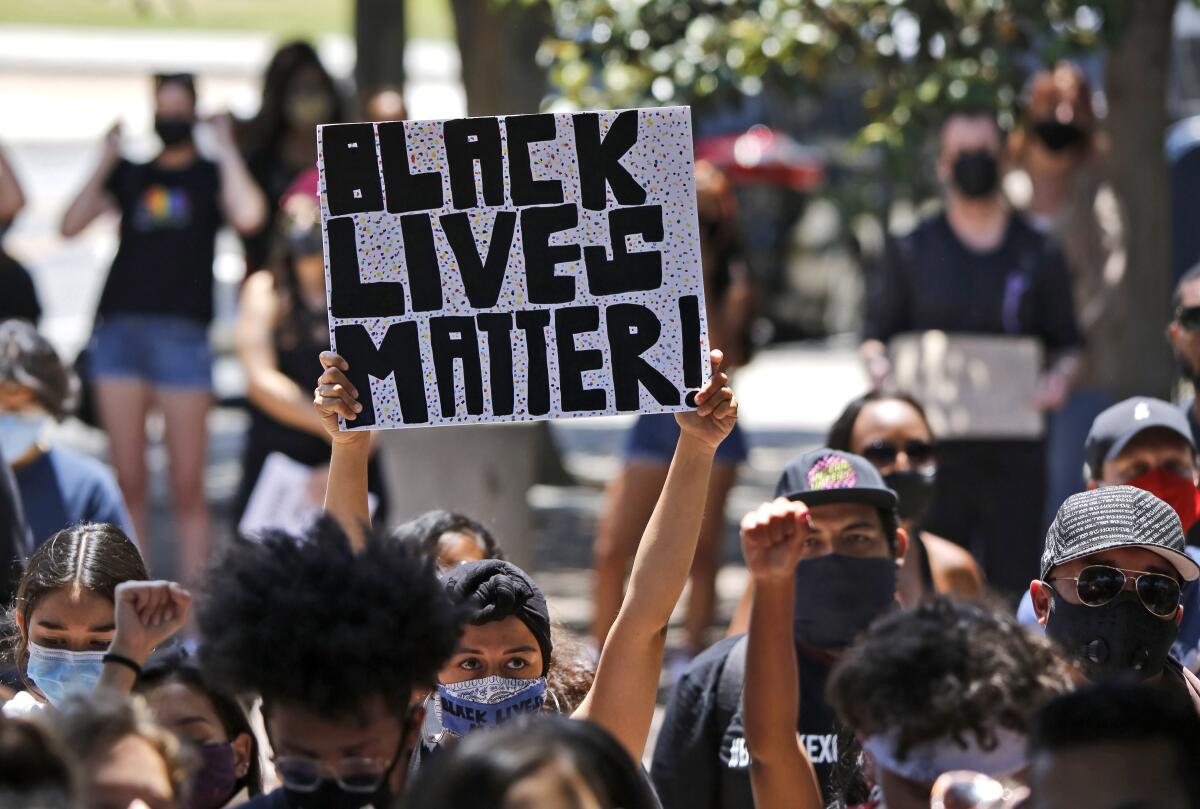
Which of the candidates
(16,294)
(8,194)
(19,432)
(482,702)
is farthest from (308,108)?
(482,702)

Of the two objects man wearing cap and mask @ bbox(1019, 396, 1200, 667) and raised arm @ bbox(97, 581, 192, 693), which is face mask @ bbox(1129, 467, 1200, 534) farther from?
raised arm @ bbox(97, 581, 192, 693)

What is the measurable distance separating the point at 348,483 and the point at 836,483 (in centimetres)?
108

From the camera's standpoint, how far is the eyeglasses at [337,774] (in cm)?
296

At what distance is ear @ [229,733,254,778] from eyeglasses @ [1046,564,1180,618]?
5.37ft

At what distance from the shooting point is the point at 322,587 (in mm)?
3070

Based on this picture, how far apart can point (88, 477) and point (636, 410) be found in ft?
7.00

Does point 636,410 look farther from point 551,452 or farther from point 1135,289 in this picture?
point 551,452

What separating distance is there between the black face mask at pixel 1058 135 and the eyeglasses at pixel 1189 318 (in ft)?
9.40

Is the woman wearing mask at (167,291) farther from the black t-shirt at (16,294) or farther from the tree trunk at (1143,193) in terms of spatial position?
the tree trunk at (1143,193)

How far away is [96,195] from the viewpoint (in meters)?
8.69

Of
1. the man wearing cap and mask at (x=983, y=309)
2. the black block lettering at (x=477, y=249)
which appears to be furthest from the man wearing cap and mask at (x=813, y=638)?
the man wearing cap and mask at (x=983, y=309)

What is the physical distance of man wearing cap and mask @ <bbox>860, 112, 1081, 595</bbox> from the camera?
708 cm

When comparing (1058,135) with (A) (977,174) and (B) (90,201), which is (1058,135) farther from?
(B) (90,201)

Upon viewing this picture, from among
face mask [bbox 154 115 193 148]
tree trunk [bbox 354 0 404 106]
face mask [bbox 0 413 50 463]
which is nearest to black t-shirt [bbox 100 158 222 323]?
face mask [bbox 154 115 193 148]
